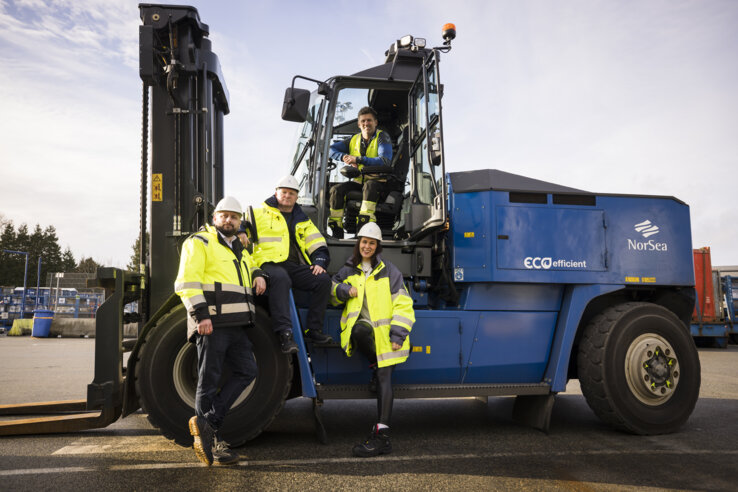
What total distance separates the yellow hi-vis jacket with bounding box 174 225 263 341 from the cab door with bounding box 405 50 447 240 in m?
1.93

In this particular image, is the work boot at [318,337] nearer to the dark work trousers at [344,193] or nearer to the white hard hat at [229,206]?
the white hard hat at [229,206]

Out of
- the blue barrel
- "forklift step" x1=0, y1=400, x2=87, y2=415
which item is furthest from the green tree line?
"forklift step" x1=0, y1=400, x2=87, y2=415

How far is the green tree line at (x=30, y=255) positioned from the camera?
48531 mm

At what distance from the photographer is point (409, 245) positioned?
17.5 ft

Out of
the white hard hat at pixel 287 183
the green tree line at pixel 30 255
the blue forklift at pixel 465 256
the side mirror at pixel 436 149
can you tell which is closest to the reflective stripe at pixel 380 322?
the blue forklift at pixel 465 256

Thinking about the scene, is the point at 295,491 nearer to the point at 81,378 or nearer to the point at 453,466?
the point at 453,466

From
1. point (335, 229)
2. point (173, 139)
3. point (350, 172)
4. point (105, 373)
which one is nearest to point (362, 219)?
point (335, 229)

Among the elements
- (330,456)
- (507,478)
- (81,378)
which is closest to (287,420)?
(330,456)

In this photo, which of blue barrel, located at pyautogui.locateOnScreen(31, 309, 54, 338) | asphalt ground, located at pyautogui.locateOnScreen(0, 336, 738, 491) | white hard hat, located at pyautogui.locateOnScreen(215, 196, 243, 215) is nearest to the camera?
asphalt ground, located at pyautogui.locateOnScreen(0, 336, 738, 491)

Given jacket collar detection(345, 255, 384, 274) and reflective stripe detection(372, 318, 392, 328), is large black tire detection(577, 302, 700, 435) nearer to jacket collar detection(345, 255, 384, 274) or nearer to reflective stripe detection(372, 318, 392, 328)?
reflective stripe detection(372, 318, 392, 328)

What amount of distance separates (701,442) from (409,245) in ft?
10.8

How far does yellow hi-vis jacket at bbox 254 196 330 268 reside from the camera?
4646 mm

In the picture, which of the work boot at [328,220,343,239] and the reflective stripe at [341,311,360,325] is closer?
the reflective stripe at [341,311,360,325]

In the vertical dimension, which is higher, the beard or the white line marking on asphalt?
the beard
